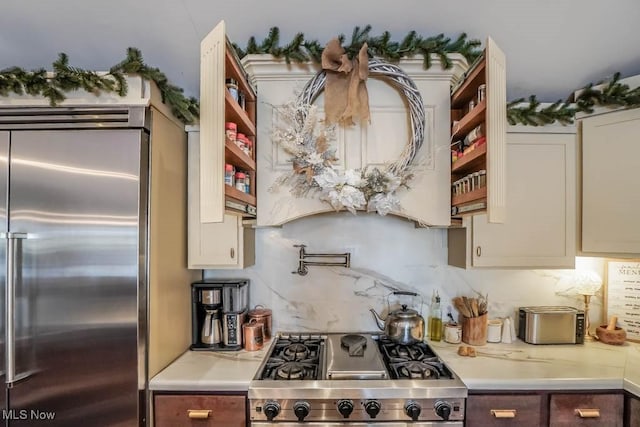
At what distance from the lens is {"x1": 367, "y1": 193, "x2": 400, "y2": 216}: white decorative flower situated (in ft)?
5.55

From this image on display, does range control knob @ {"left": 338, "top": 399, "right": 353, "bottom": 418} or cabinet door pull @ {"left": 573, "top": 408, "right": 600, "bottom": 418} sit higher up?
range control knob @ {"left": 338, "top": 399, "right": 353, "bottom": 418}

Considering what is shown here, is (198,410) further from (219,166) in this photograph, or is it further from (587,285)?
(587,285)

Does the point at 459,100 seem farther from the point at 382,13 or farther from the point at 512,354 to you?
the point at 512,354

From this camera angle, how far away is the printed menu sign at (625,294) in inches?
75.9

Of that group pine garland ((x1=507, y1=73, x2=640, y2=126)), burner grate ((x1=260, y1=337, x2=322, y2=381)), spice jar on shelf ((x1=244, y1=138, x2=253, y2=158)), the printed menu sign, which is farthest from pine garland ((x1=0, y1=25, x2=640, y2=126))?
burner grate ((x1=260, y1=337, x2=322, y2=381))

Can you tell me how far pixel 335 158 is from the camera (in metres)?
1.74

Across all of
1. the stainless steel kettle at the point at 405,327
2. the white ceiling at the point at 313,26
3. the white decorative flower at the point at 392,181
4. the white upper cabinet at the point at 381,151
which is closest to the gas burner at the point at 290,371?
the stainless steel kettle at the point at 405,327

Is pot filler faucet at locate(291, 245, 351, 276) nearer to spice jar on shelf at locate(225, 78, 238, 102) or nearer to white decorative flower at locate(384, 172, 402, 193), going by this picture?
white decorative flower at locate(384, 172, 402, 193)

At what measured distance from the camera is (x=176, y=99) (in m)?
1.57

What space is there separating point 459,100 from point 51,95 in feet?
6.46

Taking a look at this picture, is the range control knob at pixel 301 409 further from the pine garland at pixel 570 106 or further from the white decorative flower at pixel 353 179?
the pine garland at pixel 570 106

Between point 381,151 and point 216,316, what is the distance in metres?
1.32

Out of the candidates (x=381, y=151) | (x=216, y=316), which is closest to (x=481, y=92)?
(x=381, y=151)

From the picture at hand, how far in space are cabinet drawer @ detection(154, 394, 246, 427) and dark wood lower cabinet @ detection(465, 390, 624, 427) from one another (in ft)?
3.37
